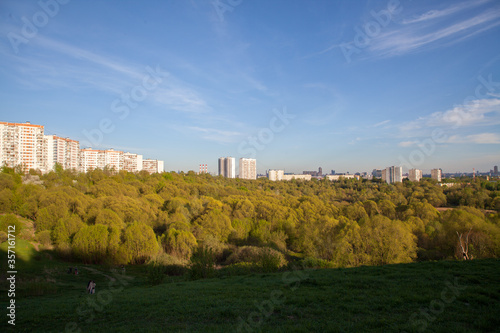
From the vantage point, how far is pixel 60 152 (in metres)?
86.3

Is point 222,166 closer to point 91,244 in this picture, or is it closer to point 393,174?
point 393,174

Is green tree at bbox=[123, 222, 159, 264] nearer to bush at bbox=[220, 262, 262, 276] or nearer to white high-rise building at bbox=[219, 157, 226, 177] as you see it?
bush at bbox=[220, 262, 262, 276]

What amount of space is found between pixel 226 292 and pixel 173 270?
17535 millimetres

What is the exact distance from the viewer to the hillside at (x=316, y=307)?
630 centimetres

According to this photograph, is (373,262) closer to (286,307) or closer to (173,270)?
(173,270)

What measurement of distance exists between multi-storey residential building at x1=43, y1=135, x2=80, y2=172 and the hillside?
81.4 metres

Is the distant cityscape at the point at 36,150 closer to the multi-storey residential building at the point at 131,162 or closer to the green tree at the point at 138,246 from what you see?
the multi-storey residential building at the point at 131,162

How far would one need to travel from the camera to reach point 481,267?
438 inches

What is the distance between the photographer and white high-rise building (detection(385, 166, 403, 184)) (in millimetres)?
121463

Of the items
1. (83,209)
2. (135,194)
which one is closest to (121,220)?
(83,209)

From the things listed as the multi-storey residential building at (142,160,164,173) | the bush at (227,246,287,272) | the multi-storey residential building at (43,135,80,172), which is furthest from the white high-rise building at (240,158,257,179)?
the bush at (227,246,287,272)

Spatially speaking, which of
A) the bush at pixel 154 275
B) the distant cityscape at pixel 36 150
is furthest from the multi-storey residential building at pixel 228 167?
the bush at pixel 154 275

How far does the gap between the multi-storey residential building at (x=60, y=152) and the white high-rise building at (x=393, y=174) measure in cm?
12092

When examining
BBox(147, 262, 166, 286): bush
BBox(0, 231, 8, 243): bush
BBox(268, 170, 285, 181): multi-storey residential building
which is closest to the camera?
BBox(147, 262, 166, 286): bush
